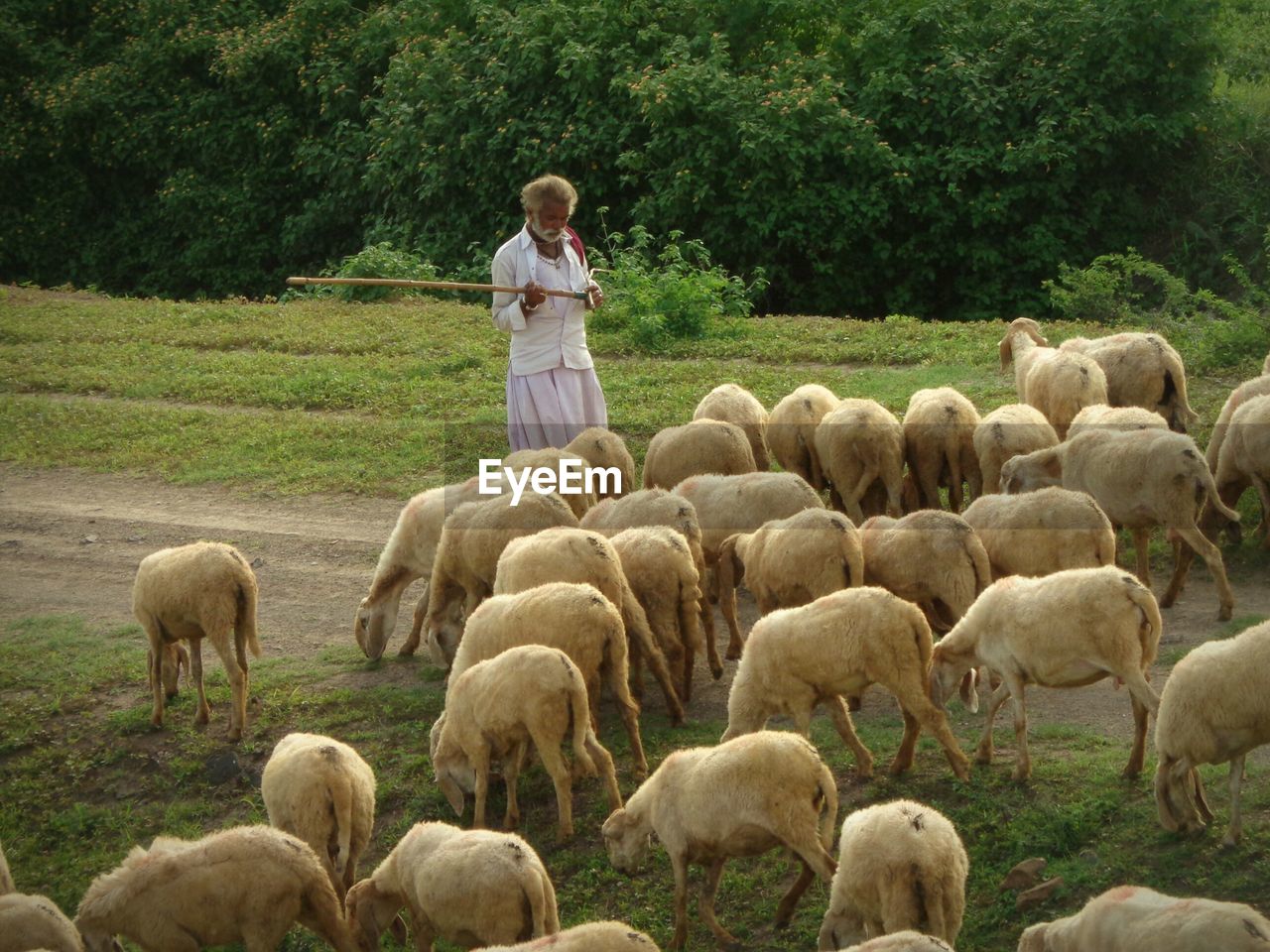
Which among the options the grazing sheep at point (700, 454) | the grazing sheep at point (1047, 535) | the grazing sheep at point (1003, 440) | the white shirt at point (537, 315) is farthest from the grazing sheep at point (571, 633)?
the grazing sheep at point (1003, 440)

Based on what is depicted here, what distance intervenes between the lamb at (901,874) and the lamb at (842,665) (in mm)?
1322

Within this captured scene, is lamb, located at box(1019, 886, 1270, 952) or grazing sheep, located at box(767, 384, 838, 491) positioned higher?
grazing sheep, located at box(767, 384, 838, 491)

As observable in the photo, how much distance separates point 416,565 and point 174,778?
2056 millimetres

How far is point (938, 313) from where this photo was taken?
2117cm

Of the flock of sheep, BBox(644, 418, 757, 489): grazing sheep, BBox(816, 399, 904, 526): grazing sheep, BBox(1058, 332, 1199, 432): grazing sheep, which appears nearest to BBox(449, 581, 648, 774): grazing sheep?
the flock of sheep

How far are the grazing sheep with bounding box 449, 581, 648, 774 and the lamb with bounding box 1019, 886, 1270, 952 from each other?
2604mm

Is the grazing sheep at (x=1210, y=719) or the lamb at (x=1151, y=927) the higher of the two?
the grazing sheep at (x=1210, y=719)

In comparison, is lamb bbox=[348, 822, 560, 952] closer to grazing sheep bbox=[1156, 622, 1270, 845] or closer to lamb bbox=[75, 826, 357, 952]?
lamb bbox=[75, 826, 357, 952]

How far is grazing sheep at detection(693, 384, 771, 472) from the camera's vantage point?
11.6 metres

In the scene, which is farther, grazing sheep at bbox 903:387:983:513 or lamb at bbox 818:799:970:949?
grazing sheep at bbox 903:387:983:513

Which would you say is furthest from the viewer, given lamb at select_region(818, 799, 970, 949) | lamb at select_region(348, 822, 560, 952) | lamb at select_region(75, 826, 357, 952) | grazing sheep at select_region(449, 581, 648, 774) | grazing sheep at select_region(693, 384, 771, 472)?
grazing sheep at select_region(693, 384, 771, 472)

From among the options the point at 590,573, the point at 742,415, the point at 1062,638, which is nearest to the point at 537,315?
the point at 742,415

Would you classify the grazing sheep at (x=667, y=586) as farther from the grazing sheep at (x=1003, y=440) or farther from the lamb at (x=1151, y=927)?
the lamb at (x=1151, y=927)

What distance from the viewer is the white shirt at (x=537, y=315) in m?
10.7
